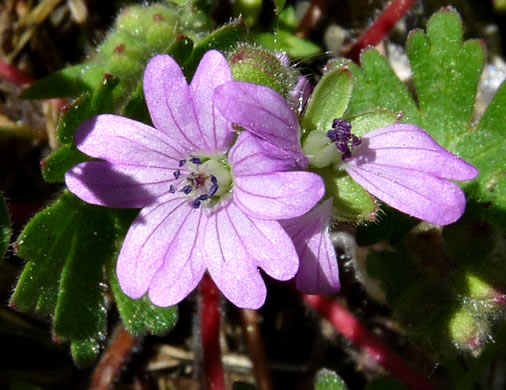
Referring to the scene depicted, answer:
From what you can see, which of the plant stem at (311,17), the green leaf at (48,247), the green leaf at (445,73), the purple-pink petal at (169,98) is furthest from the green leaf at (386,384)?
the plant stem at (311,17)

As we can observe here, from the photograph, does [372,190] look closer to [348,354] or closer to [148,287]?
[148,287]

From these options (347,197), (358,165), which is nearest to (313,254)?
(347,197)

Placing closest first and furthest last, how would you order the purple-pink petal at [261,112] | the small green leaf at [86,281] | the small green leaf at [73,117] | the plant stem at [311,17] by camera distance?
the purple-pink petal at [261,112] → the small green leaf at [73,117] → the small green leaf at [86,281] → the plant stem at [311,17]

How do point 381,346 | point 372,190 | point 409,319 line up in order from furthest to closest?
1. point 381,346
2. point 409,319
3. point 372,190

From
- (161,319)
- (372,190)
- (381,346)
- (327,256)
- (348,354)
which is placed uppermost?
(372,190)

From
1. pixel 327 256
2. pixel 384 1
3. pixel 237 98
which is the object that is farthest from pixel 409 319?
pixel 384 1

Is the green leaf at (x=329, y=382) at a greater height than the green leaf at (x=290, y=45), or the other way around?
the green leaf at (x=290, y=45)

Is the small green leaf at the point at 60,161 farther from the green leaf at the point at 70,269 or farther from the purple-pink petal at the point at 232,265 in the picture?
the purple-pink petal at the point at 232,265

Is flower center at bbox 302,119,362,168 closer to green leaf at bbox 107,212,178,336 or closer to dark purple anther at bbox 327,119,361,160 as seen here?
dark purple anther at bbox 327,119,361,160
